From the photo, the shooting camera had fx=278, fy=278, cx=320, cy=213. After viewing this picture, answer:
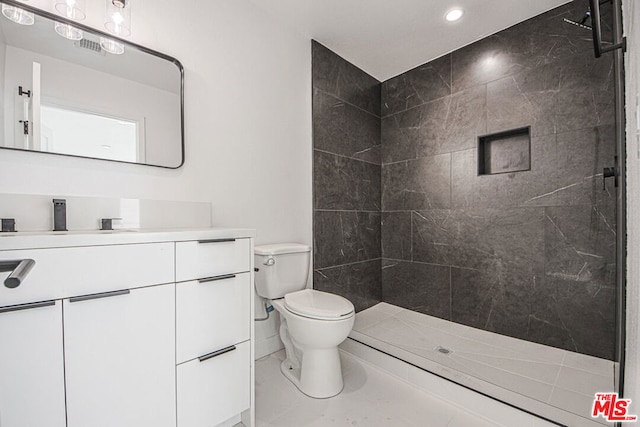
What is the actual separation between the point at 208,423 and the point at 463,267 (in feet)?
6.67

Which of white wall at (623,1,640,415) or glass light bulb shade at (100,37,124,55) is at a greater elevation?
glass light bulb shade at (100,37,124,55)

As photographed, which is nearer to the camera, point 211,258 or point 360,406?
point 211,258

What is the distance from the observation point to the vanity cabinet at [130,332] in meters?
0.78

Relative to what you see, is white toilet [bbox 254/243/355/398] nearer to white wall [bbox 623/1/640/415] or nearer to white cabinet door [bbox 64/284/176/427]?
white cabinet door [bbox 64/284/176/427]

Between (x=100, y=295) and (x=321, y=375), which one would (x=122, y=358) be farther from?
(x=321, y=375)

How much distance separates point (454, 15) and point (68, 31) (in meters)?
2.25

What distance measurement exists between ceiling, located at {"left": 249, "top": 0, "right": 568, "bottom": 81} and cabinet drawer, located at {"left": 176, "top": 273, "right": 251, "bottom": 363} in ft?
6.01

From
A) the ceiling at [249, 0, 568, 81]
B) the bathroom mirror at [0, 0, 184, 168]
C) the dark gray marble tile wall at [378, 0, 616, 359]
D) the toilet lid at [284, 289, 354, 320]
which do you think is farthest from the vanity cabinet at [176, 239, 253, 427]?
the ceiling at [249, 0, 568, 81]

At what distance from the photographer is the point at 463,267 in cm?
227

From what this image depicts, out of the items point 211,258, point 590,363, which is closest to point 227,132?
point 211,258

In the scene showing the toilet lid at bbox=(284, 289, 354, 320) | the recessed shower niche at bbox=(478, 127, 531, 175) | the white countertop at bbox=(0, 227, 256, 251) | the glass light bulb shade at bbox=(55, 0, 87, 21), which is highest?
the glass light bulb shade at bbox=(55, 0, 87, 21)

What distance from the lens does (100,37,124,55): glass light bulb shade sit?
4.23ft

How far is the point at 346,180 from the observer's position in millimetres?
2443

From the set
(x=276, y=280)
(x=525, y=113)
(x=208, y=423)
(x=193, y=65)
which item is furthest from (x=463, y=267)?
(x=193, y=65)
